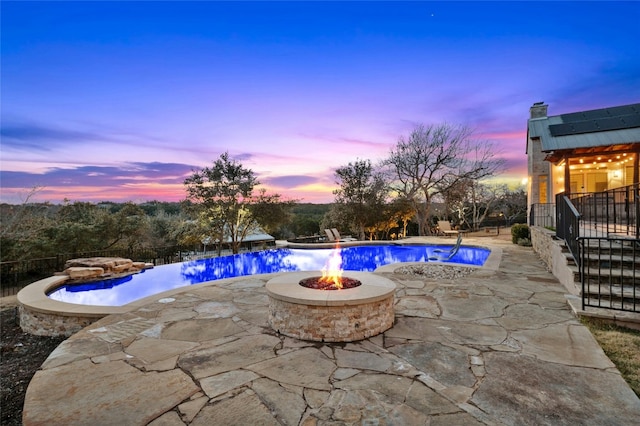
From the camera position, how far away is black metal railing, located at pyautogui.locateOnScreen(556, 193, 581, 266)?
197 inches

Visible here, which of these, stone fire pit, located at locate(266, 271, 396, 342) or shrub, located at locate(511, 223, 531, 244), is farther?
shrub, located at locate(511, 223, 531, 244)

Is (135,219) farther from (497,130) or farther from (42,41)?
(497,130)

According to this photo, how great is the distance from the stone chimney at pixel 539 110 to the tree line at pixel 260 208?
4.50 metres

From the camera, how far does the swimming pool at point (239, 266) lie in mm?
7093

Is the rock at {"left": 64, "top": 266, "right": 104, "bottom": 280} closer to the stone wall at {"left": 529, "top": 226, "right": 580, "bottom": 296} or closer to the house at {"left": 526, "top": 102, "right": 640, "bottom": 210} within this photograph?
the stone wall at {"left": 529, "top": 226, "right": 580, "bottom": 296}

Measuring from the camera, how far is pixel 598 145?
27.5ft

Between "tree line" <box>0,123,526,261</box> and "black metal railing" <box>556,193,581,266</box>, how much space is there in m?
10.3

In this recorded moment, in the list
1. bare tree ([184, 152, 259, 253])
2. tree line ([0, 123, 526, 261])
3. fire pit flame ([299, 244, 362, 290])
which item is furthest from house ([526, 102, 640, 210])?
bare tree ([184, 152, 259, 253])

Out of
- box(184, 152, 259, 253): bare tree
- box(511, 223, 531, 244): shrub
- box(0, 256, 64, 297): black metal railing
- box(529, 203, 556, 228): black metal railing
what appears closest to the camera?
box(0, 256, 64, 297): black metal railing

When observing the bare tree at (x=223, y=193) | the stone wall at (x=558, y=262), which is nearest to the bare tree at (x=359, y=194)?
the bare tree at (x=223, y=193)

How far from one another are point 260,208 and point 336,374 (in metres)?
11.3

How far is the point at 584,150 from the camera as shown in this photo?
28.5ft

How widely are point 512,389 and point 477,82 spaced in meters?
12.9

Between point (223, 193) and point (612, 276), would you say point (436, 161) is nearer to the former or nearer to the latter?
point (223, 193)
